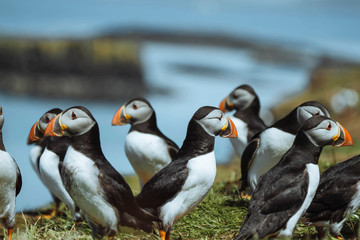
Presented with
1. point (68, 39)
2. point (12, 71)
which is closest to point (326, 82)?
point (68, 39)

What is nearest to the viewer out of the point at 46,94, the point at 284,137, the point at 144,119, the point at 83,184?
the point at 83,184

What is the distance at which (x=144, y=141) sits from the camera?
709cm

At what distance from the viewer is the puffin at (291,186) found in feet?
15.3

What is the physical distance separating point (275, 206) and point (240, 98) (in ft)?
10.3

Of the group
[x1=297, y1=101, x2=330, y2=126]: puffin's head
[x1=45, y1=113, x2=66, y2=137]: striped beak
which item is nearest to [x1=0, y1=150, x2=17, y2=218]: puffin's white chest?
[x1=45, y1=113, x2=66, y2=137]: striped beak

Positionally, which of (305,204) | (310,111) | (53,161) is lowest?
(53,161)

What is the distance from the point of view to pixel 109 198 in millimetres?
4863

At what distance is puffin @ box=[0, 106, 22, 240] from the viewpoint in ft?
16.9

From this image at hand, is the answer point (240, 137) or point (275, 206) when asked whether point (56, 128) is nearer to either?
point (275, 206)

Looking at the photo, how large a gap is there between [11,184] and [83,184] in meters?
0.94

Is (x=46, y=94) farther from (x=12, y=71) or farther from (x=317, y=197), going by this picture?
(x=317, y=197)

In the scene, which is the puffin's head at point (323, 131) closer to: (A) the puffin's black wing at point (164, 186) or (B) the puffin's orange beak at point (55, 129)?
(A) the puffin's black wing at point (164, 186)

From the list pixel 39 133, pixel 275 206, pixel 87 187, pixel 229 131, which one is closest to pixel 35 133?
pixel 39 133

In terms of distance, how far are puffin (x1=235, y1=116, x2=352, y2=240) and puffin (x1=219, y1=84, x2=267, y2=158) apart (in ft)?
7.86
